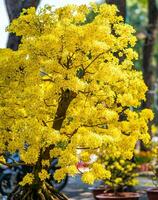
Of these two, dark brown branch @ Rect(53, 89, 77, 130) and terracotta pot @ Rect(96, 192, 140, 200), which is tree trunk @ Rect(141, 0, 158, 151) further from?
dark brown branch @ Rect(53, 89, 77, 130)

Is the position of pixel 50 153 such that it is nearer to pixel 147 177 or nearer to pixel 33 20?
pixel 33 20

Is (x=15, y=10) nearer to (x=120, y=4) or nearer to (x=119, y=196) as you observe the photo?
(x=120, y=4)

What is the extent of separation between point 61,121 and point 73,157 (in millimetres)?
1040

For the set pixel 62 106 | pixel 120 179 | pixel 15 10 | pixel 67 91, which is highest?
pixel 15 10

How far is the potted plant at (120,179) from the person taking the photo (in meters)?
12.7

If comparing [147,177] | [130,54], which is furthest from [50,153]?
[147,177]

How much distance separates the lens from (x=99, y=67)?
908 centimetres

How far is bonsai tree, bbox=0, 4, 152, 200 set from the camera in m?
8.60

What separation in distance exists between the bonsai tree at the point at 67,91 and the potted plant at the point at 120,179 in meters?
3.26

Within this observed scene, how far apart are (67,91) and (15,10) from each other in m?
4.98

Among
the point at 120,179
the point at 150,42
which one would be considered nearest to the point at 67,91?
the point at 120,179

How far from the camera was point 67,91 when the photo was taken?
9281 mm

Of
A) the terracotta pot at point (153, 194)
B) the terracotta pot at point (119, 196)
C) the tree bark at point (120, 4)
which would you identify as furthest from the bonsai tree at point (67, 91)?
the tree bark at point (120, 4)

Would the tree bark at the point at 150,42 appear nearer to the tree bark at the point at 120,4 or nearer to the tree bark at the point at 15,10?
the tree bark at the point at 120,4
